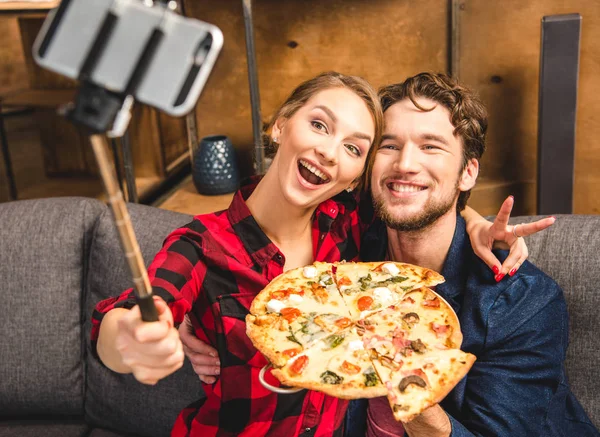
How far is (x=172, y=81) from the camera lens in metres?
0.66

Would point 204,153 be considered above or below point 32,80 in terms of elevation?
below

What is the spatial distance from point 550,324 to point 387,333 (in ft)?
1.61

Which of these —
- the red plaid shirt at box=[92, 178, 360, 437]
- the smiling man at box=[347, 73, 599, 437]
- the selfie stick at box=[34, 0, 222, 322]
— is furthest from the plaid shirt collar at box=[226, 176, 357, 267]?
the selfie stick at box=[34, 0, 222, 322]

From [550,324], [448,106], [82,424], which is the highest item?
[448,106]

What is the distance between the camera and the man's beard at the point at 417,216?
1620 mm

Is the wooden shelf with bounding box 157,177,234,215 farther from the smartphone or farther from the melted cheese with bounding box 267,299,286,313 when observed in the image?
the smartphone

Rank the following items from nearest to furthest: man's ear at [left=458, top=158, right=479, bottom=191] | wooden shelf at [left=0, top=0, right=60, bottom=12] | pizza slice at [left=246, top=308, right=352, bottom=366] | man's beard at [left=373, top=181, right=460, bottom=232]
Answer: pizza slice at [left=246, top=308, right=352, bottom=366] → man's beard at [left=373, top=181, right=460, bottom=232] → man's ear at [left=458, top=158, right=479, bottom=191] → wooden shelf at [left=0, top=0, right=60, bottom=12]

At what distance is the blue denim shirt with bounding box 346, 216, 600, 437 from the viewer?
1.46 meters

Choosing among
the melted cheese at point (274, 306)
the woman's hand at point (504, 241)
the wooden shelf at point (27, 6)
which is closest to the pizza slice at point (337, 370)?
the melted cheese at point (274, 306)

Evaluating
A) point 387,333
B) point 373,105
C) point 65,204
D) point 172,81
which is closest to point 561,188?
point 373,105

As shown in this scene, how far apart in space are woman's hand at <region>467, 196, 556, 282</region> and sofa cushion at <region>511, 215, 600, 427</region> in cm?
36

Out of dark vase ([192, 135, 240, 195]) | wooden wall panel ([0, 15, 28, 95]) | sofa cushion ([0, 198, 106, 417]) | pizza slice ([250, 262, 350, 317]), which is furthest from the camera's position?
wooden wall panel ([0, 15, 28, 95])

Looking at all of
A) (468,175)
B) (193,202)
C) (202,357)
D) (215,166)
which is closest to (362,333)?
(202,357)

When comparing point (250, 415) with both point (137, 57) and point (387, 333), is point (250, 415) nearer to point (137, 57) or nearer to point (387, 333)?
point (387, 333)
